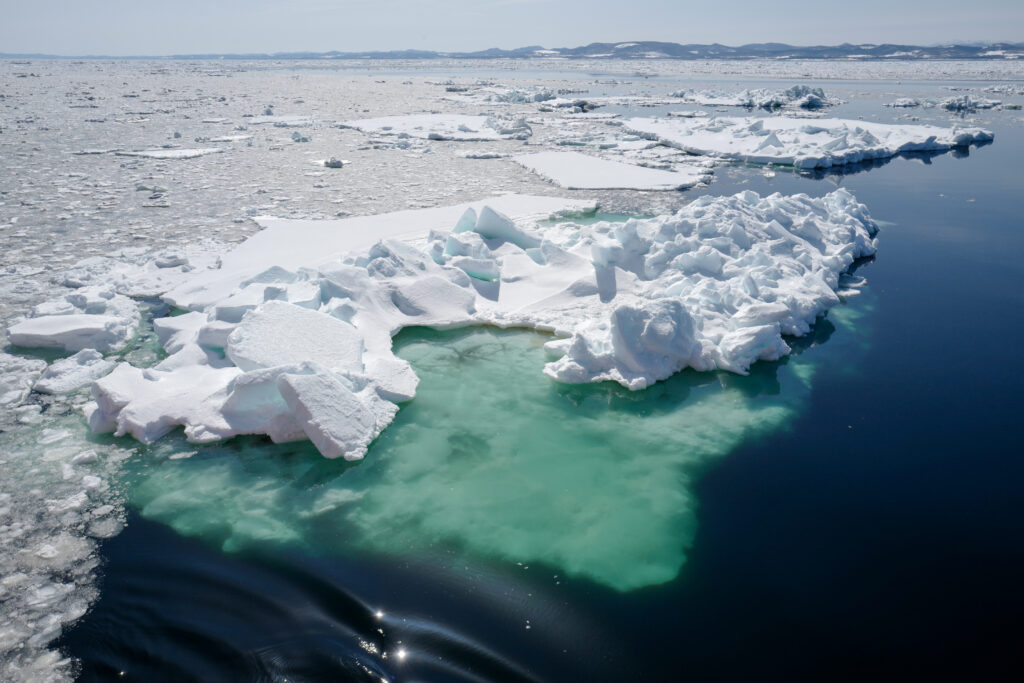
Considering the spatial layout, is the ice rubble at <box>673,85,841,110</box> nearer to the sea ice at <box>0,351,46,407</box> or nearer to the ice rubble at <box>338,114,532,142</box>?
the ice rubble at <box>338,114,532,142</box>

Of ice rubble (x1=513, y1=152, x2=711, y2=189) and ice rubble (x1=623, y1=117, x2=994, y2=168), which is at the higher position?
ice rubble (x1=623, y1=117, x2=994, y2=168)

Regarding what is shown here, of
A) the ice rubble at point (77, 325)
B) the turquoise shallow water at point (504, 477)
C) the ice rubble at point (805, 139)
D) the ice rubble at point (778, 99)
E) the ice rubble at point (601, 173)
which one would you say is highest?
the ice rubble at point (778, 99)

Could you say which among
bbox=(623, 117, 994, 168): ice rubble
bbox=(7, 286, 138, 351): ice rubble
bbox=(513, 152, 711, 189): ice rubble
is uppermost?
bbox=(623, 117, 994, 168): ice rubble

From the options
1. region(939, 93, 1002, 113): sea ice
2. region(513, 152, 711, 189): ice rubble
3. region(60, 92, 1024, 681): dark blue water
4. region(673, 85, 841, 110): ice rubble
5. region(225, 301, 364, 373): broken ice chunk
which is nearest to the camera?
region(60, 92, 1024, 681): dark blue water

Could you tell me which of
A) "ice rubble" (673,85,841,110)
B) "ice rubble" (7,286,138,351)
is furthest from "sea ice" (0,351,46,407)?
"ice rubble" (673,85,841,110)

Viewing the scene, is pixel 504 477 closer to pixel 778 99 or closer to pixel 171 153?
pixel 171 153

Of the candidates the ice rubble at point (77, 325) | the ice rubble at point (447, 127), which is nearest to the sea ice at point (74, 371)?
the ice rubble at point (77, 325)

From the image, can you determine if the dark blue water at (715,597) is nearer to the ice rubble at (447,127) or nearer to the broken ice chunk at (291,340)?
the broken ice chunk at (291,340)
